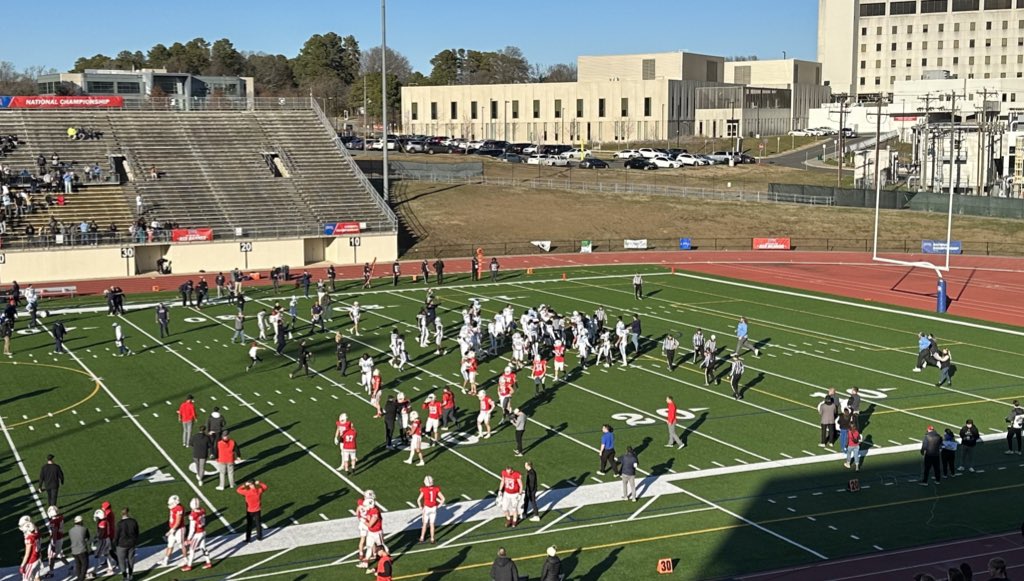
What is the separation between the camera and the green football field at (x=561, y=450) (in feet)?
65.8

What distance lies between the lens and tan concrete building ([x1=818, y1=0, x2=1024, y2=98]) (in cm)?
→ 15250

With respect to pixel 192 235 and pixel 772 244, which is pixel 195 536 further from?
pixel 772 244

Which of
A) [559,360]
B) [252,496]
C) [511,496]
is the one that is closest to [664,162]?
[559,360]

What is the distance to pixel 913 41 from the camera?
159750 millimetres

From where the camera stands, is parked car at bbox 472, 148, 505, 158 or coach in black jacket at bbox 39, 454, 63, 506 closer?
coach in black jacket at bbox 39, 454, 63, 506

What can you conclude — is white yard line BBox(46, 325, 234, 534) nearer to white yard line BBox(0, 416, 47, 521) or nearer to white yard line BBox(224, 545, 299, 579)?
white yard line BBox(224, 545, 299, 579)

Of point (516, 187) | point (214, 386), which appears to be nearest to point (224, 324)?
point (214, 386)

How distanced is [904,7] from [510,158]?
86577 millimetres

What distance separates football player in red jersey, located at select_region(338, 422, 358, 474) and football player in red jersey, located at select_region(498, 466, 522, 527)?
→ 4116 millimetres

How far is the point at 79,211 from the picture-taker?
59.4m

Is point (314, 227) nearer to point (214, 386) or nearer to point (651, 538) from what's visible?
point (214, 386)

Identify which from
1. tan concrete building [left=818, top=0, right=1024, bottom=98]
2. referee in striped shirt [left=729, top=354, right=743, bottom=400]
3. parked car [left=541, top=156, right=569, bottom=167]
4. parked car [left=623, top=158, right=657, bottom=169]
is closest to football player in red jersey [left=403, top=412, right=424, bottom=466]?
referee in striped shirt [left=729, top=354, right=743, bottom=400]

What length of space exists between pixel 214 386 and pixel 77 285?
24543 millimetres

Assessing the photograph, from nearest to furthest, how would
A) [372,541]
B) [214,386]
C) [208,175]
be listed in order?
[372,541], [214,386], [208,175]
